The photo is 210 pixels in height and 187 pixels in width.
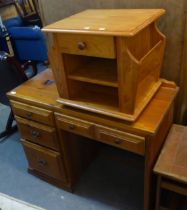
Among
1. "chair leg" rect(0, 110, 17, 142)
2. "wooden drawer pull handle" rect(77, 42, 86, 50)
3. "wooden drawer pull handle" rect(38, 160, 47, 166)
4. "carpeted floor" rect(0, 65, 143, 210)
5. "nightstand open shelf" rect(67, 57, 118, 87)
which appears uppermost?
"wooden drawer pull handle" rect(77, 42, 86, 50)

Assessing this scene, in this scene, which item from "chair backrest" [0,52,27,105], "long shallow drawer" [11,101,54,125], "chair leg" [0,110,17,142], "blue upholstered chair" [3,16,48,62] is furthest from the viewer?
"blue upholstered chair" [3,16,48,62]

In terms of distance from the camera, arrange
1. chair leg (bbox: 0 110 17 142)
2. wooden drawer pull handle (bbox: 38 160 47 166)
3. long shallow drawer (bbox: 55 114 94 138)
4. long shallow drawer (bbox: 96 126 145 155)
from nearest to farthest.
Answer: long shallow drawer (bbox: 96 126 145 155) < long shallow drawer (bbox: 55 114 94 138) < wooden drawer pull handle (bbox: 38 160 47 166) < chair leg (bbox: 0 110 17 142)

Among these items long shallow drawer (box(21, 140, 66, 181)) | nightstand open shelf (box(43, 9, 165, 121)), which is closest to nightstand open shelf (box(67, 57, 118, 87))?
nightstand open shelf (box(43, 9, 165, 121))

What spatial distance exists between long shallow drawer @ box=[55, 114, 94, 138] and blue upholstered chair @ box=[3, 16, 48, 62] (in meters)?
2.25

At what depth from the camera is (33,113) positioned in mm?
1476

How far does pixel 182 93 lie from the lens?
1.44m

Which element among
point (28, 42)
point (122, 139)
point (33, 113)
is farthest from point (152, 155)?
point (28, 42)

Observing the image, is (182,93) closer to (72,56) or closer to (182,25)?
(182,25)

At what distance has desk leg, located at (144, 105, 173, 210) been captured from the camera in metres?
1.17

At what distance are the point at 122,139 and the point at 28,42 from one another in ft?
9.25

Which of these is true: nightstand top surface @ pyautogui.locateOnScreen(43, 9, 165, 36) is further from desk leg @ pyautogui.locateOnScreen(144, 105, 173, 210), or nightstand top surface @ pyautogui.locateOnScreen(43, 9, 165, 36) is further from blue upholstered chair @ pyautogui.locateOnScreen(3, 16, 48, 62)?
blue upholstered chair @ pyautogui.locateOnScreen(3, 16, 48, 62)

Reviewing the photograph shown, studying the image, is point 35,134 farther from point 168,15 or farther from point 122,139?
point 168,15

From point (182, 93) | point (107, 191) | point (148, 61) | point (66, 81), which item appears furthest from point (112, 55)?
point (107, 191)

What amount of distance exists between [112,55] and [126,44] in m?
0.08
